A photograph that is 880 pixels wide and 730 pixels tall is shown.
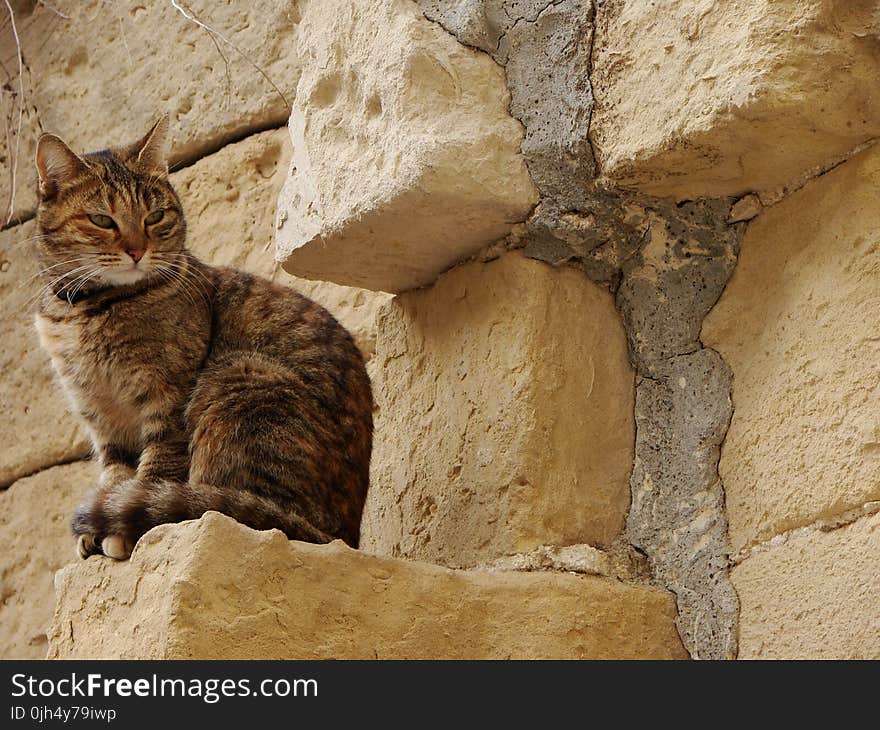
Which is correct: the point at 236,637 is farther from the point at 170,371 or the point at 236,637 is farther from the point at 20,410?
the point at 20,410

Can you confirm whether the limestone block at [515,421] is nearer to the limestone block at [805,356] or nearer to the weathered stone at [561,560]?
the weathered stone at [561,560]

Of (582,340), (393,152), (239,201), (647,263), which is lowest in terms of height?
(582,340)

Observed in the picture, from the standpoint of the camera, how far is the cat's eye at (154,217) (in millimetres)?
2617

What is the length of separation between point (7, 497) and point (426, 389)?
6.22ft

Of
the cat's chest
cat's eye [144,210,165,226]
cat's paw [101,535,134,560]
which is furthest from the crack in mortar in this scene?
cat's eye [144,210,165,226]

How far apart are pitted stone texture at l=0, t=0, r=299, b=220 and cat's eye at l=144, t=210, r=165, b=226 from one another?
2.37ft

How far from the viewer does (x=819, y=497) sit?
1.79 meters

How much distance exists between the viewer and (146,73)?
11.8 feet

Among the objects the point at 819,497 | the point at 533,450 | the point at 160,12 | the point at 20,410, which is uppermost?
the point at 160,12

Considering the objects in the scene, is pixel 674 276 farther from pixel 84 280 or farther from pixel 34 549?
pixel 34 549

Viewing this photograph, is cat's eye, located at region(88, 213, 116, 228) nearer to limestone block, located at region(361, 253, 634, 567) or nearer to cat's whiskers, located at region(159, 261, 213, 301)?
cat's whiskers, located at region(159, 261, 213, 301)

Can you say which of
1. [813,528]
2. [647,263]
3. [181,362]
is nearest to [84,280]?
[181,362]

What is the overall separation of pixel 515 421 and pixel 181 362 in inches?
28.6
